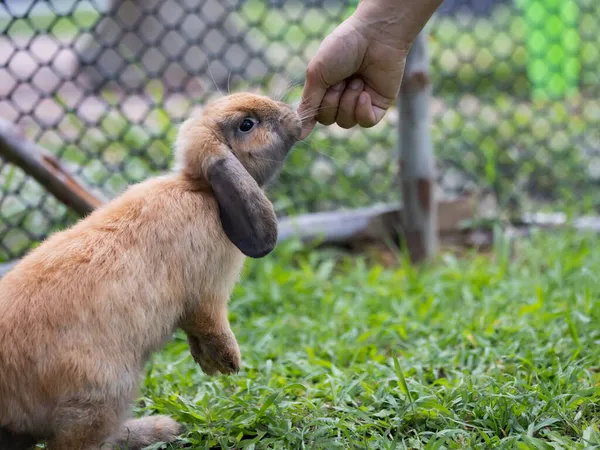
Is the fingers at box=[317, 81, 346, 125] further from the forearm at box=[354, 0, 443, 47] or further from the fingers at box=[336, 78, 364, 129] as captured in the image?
the forearm at box=[354, 0, 443, 47]

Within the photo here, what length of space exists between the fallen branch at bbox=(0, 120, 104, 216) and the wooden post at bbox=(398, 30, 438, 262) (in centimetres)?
174

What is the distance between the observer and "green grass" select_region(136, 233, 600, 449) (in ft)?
7.98

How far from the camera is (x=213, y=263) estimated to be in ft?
8.09

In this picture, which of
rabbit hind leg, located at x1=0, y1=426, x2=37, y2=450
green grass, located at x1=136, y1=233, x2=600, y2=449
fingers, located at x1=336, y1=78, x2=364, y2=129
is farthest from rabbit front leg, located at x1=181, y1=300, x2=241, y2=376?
fingers, located at x1=336, y1=78, x2=364, y2=129

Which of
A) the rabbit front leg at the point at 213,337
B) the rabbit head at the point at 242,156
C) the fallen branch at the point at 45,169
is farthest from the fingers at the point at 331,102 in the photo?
the fallen branch at the point at 45,169

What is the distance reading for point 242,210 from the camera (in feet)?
7.90

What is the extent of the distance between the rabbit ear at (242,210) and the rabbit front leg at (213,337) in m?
0.22

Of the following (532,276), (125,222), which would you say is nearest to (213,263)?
(125,222)

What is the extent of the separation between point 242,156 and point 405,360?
1.04 meters

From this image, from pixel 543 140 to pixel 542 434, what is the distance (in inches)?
142

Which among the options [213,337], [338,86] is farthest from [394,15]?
[213,337]

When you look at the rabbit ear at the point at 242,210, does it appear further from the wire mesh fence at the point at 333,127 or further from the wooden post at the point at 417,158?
the wooden post at the point at 417,158

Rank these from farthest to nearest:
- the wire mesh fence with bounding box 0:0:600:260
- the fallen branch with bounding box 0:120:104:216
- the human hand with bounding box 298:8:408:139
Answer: the wire mesh fence with bounding box 0:0:600:260
the fallen branch with bounding box 0:120:104:216
the human hand with bounding box 298:8:408:139

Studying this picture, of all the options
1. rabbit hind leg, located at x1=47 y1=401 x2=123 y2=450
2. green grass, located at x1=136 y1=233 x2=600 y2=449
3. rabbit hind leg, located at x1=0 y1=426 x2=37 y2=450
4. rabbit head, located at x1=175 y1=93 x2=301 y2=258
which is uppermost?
rabbit head, located at x1=175 y1=93 x2=301 y2=258
